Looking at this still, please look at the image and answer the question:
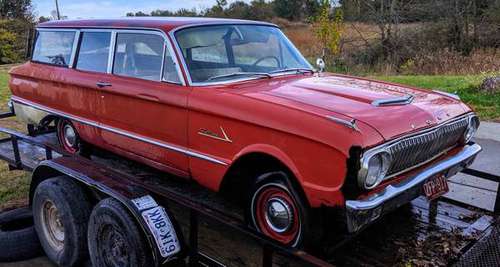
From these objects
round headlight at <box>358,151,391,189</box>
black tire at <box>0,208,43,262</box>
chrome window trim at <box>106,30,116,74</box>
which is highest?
chrome window trim at <box>106,30,116,74</box>

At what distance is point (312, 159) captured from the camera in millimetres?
2875

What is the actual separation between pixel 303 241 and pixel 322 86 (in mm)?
1279

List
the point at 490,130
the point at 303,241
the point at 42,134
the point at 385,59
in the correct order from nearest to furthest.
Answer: the point at 303,241, the point at 42,134, the point at 490,130, the point at 385,59

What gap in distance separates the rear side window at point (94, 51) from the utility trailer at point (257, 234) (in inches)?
43.9

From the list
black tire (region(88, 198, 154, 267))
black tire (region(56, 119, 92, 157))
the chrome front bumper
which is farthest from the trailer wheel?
black tire (region(56, 119, 92, 157))

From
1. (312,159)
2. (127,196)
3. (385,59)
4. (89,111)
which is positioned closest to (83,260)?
(127,196)

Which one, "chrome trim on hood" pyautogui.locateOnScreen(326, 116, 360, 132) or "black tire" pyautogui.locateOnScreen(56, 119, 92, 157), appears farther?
"black tire" pyautogui.locateOnScreen(56, 119, 92, 157)

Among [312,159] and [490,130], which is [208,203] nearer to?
[312,159]

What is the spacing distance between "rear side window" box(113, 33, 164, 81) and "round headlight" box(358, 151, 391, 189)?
201 cm

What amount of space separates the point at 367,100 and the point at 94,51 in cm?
287

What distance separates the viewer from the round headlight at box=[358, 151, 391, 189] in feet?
8.98

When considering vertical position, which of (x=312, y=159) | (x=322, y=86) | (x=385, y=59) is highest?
(x=322, y=86)

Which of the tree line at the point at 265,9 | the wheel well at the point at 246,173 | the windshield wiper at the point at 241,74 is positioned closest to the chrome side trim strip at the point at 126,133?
the wheel well at the point at 246,173

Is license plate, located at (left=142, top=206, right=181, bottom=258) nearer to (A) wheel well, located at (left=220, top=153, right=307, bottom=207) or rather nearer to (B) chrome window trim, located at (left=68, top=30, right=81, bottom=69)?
(A) wheel well, located at (left=220, top=153, right=307, bottom=207)
